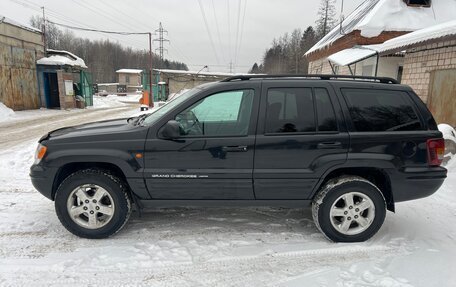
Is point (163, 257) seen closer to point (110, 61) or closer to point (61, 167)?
point (61, 167)

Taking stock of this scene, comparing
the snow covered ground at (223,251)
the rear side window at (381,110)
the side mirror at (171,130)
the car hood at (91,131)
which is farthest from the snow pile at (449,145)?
the car hood at (91,131)

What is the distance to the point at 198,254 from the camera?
10.6 ft

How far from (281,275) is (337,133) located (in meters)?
1.61

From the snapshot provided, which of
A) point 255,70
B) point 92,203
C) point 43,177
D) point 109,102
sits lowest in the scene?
point 109,102

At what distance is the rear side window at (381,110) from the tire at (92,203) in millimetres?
2782

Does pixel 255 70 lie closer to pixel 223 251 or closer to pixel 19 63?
pixel 19 63

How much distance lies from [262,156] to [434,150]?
6.41 feet

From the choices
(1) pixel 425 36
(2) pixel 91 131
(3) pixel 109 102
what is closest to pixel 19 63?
(3) pixel 109 102

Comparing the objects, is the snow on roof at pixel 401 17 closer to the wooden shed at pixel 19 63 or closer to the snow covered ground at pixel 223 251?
the snow covered ground at pixel 223 251

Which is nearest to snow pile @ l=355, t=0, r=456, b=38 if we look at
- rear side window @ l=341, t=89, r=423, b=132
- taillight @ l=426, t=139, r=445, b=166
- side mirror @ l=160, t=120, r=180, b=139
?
rear side window @ l=341, t=89, r=423, b=132

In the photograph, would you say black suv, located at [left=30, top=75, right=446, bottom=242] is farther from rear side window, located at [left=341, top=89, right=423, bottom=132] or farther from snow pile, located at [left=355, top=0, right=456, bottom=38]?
snow pile, located at [left=355, top=0, right=456, bottom=38]

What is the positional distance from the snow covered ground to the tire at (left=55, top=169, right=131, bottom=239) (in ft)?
0.48

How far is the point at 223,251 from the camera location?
3305 mm

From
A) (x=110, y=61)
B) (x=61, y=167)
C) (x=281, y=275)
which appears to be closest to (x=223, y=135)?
(x=281, y=275)
